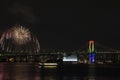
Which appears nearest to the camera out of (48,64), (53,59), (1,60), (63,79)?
(63,79)

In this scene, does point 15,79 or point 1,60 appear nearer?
point 15,79

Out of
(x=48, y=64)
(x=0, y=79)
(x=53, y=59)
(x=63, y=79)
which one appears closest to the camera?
(x=0, y=79)

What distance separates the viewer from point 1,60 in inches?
6038

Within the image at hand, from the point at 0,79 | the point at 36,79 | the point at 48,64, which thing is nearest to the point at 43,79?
the point at 36,79

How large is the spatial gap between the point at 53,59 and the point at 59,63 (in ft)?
18.2

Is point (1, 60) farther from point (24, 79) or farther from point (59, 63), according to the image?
point (24, 79)

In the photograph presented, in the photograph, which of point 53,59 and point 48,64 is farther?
point 53,59

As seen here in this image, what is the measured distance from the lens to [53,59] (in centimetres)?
12044

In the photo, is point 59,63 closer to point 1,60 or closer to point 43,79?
point 1,60

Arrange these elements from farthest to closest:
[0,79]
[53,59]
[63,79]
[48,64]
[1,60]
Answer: [1,60] → [53,59] → [48,64] → [63,79] → [0,79]

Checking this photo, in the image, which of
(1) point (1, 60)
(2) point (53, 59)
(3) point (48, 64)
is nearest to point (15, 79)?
(3) point (48, 64)

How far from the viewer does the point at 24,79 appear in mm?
50688

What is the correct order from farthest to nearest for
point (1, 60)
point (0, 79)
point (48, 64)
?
point (1, 60), point (48, 64), point (0, 79)

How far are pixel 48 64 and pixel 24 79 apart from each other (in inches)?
2452
